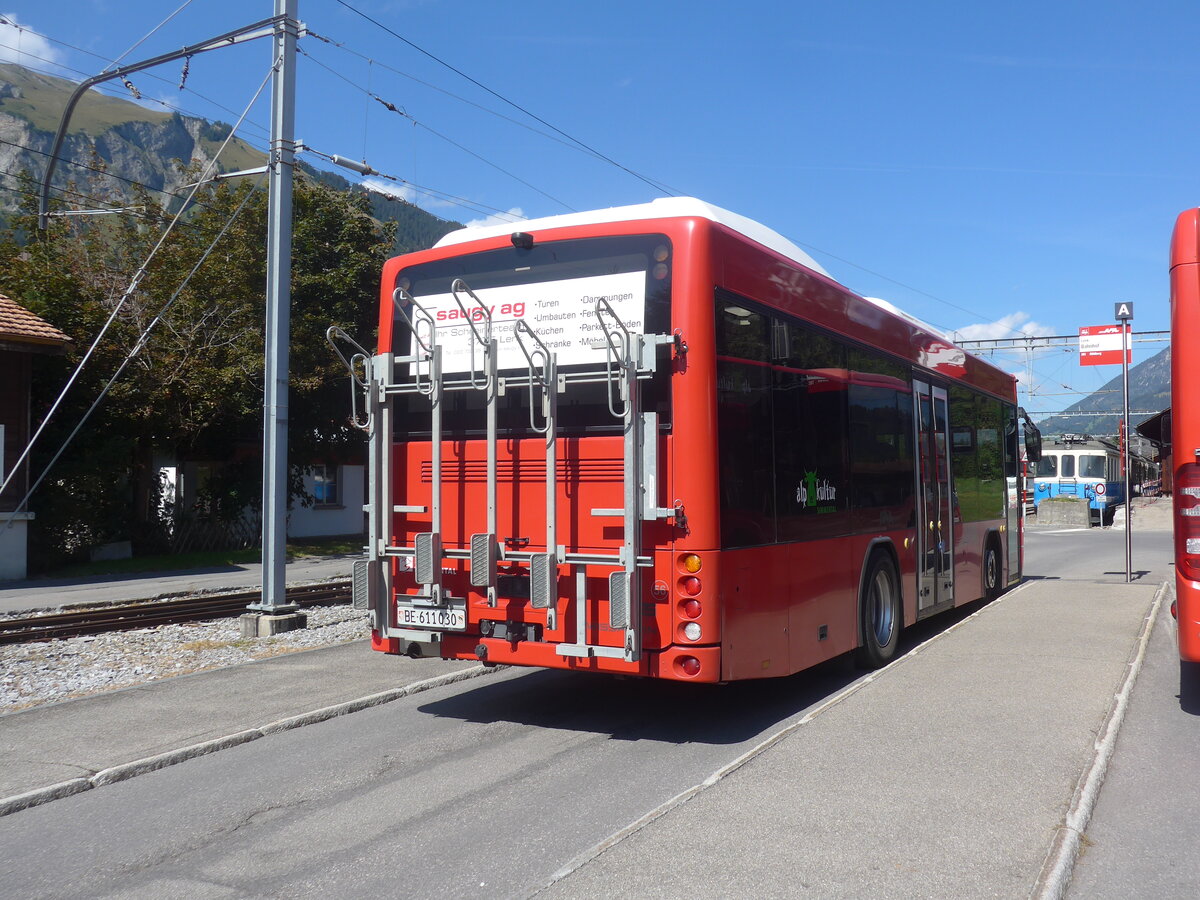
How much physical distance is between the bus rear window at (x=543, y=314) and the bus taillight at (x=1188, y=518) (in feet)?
11.2

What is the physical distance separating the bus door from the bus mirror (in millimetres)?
5328

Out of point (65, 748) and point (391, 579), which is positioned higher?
point (391, 579)

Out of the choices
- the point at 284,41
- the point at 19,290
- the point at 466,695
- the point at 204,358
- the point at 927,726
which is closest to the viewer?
the point at 927,726

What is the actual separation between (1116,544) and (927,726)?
26.6 m

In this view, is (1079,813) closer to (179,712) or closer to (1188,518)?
(1188,518)

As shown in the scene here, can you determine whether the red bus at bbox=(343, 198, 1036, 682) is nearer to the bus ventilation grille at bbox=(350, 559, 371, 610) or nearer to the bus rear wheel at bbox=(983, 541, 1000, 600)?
the bus ventilation grille at bbox=(350, 559, 371, 610)

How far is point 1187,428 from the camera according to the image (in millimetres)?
6891

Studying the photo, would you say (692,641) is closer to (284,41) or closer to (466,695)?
(466,695)

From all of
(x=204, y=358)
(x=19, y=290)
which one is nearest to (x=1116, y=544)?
(x=204, y=358)

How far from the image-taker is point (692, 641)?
6422 millimetres

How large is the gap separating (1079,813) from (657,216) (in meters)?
4.21

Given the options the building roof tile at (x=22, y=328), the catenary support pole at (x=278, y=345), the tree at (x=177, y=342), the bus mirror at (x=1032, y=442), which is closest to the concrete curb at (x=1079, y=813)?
the bus mirror at (x=1032, y=442)

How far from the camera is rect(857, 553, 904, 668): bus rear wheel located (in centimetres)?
890

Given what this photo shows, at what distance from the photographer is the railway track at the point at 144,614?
40.6 feet
